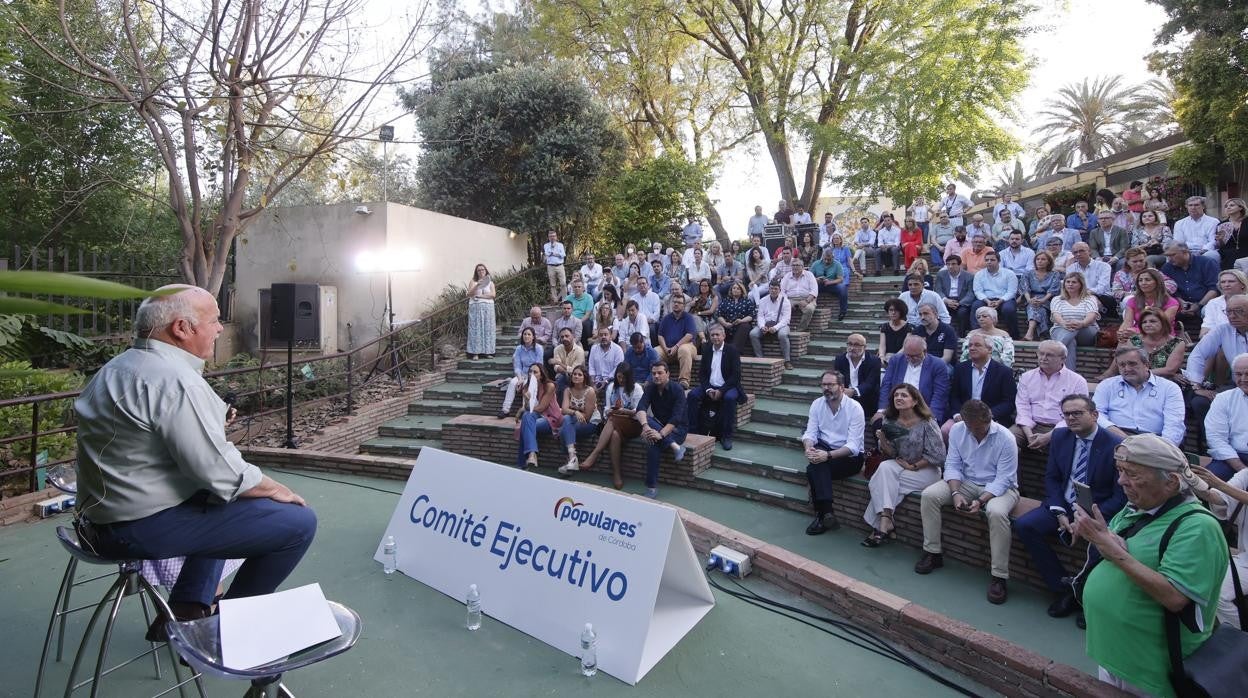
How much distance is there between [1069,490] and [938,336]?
2845 mm

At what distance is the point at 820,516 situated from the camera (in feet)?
18.6

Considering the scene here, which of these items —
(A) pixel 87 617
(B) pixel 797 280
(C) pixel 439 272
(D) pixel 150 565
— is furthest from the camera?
(C) pixel 439 272

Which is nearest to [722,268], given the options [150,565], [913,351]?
[913,351]

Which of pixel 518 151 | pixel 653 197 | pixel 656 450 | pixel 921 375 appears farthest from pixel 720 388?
pixel 518 151

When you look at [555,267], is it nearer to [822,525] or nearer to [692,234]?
[692,234]

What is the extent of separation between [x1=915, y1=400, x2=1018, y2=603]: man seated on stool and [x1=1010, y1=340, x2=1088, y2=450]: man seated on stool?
0.71 metres

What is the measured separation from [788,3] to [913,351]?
1549cm

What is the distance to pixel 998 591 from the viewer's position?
442 centimetres

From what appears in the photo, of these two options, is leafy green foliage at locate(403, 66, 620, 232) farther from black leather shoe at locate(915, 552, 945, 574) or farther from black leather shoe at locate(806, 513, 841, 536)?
black leather shoe at locate(915, 552, 945, 574)

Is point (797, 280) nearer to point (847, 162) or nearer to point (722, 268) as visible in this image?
point (722, 268)

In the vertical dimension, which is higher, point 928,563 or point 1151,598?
point 1151,598

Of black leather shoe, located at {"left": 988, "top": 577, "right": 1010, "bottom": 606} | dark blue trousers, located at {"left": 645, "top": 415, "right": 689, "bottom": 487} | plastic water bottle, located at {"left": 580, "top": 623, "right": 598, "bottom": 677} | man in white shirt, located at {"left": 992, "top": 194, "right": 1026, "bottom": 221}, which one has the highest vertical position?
man in white shirt, located at {"left": 992, "top": 194, "right": 1026, "bottom": 221}

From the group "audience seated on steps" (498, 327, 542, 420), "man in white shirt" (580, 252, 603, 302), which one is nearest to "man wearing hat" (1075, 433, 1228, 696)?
"audience seated on steps" (498, 327, 542, 420)

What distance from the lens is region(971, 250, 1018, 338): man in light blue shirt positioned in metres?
8.12
